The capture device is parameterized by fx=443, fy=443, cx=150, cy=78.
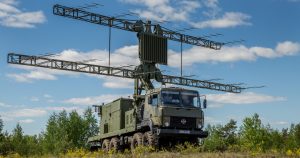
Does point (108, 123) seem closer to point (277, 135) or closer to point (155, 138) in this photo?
point (155, 138)

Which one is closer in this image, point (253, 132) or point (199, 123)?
point (199, 123)

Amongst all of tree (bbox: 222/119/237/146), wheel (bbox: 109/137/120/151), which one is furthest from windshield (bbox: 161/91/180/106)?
tree (bbox: 222/119/237/146)

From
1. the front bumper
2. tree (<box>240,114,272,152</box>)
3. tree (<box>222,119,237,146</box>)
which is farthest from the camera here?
tree (<box>222,119,237,146</box>)

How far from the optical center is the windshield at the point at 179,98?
76.4 feet

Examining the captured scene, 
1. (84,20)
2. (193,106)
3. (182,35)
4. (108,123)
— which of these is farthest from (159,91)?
(182,35)

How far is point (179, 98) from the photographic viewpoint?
2356 centimetres

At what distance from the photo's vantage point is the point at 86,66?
40812mm

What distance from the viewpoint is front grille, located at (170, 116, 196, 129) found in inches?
904

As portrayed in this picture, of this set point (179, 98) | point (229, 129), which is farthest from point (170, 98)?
point (229, 129)

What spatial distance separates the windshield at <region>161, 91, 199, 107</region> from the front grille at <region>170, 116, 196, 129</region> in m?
0.77

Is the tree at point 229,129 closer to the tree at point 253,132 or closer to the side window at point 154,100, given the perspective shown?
the tree at point 253,132

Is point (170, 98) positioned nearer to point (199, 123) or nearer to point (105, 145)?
point (199, 123)

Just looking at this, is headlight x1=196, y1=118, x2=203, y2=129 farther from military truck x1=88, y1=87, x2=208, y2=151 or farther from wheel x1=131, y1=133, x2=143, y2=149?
wheel x1=131, y1=133, x2=143, y2=149

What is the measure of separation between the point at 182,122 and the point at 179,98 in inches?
51.5
